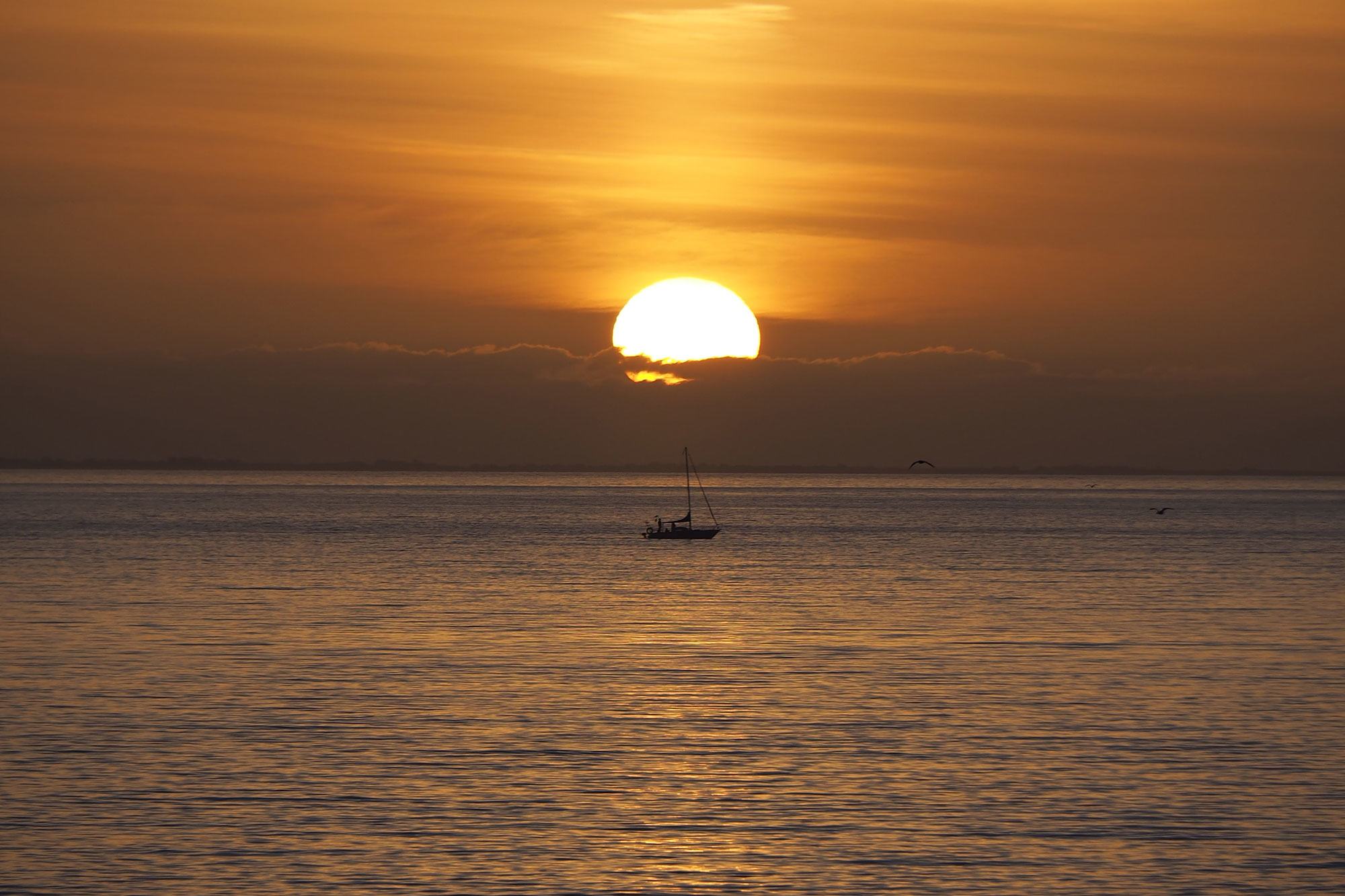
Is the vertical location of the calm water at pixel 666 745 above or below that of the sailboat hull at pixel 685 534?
below

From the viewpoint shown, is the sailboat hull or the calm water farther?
the sailboat hull

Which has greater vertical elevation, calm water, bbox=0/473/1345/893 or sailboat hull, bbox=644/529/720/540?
sailboat hull, bbox=644/529/720/540

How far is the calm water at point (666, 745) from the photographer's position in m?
29.1

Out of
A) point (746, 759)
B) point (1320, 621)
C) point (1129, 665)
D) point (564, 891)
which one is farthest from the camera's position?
point (1320, 621)

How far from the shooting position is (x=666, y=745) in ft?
134

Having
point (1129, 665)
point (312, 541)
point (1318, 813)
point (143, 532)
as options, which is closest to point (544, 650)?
point (1129, 665)

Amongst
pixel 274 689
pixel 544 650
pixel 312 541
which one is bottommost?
pixel 274 689

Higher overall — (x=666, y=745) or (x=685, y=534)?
(x=685, y=534)

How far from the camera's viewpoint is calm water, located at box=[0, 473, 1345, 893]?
2912cm

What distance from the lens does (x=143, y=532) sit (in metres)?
188

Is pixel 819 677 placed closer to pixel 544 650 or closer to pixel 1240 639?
pixel 544 650

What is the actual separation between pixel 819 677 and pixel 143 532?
150 m

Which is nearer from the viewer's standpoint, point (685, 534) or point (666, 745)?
point (666, 745)

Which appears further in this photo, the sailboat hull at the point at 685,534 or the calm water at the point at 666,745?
the sailboat hull at the point at 685,534
